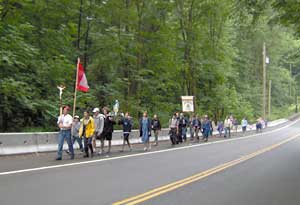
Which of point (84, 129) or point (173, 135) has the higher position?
point (84, 129)

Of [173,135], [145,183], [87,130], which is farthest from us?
[173,135]

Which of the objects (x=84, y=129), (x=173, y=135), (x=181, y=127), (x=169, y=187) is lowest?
(x=169, y=187)

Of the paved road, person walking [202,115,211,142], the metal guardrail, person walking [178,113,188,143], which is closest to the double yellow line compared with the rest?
the paved road

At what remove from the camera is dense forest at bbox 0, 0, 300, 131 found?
19078mm

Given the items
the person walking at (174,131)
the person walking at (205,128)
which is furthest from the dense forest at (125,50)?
the person walking at (205,128)

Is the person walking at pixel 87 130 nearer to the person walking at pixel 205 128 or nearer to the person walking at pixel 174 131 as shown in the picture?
the person walking at pixel 174 131

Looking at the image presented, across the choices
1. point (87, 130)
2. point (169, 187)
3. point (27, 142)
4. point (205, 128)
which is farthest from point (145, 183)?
point (205, 128)

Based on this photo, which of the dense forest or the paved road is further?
the dense forest

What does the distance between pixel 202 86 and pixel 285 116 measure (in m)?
47.3

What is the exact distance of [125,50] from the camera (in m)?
29.6

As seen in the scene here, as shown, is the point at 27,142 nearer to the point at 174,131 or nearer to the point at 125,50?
the point at 174,131

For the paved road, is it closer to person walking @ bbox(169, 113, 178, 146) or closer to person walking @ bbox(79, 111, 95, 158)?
person walking @ bbox(79, 111, 95, 158)

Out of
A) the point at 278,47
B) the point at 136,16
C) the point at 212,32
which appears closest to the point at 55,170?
Result: the point at 136,16

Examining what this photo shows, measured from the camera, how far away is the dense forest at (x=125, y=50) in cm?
1908
